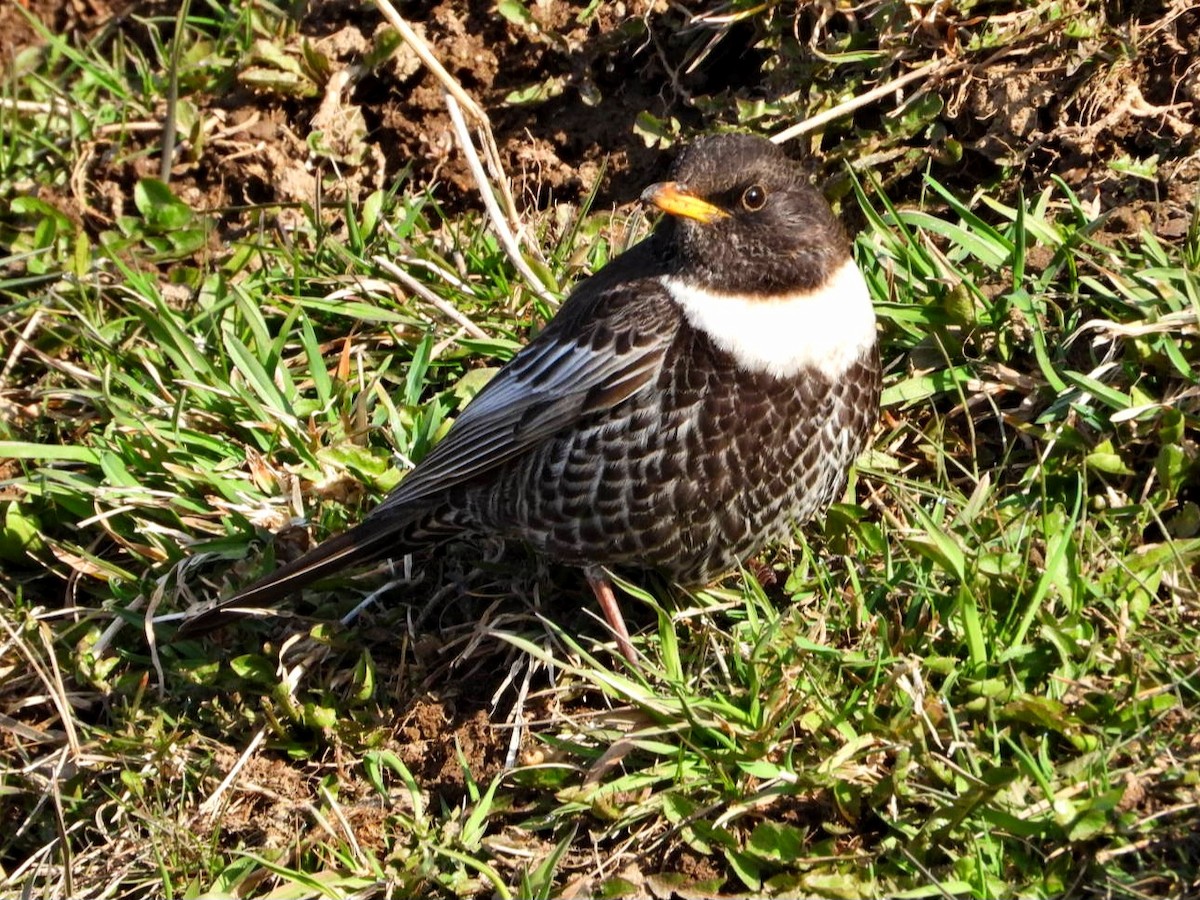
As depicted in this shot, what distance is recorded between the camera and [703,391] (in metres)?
4.28

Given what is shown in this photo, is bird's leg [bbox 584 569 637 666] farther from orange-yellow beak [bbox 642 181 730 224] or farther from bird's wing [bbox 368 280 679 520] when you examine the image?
orange-yellow beak [bbox 642 181 730 224]

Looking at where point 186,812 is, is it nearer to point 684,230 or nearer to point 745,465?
point 745,465

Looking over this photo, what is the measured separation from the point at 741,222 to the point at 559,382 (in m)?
0.71

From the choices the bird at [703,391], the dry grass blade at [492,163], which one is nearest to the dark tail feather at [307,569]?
the bird at [703,391]

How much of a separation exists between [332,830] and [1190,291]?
9.44 feet

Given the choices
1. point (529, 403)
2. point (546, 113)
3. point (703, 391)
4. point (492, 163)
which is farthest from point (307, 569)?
point (546, 113)

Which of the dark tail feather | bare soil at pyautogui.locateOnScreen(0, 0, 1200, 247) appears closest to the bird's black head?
bare soil at pyautogui.locateOnScreen(0, 0, 1200, 247)

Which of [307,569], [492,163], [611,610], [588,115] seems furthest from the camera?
[588,115]

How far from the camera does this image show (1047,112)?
5.21 meters

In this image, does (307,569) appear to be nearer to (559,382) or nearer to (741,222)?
(559,382)

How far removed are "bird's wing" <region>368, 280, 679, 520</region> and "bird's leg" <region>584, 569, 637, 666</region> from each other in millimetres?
444

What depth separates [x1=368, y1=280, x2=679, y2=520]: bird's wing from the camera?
4.38m

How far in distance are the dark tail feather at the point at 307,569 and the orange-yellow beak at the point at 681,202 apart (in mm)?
1312

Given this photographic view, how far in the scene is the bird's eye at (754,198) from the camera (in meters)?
4.38
